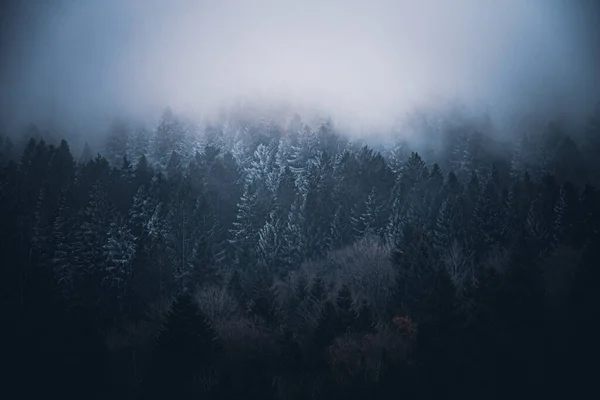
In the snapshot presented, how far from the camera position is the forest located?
31078mm

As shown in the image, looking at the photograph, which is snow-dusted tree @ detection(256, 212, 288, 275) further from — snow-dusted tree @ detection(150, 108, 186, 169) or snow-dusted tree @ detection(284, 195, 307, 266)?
snow-dusted tree @ detection(150, 108, 186, 169)

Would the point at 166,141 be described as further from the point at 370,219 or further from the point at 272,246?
the point at 370,219

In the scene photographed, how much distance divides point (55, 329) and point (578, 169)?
64.4m

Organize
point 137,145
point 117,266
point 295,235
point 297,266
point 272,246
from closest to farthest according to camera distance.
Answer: point 117,266 → point 297,266 → point 272,246 → point 295,235 → point 137,145

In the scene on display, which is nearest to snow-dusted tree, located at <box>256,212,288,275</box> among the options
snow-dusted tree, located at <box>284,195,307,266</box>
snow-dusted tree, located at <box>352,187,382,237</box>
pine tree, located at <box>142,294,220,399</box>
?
snow-dusted tree, located at <box>284,195,307,266</box>

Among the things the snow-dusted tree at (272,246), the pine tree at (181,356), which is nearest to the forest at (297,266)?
the pine tree at (181,356)

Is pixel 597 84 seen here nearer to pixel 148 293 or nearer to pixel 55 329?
pixel 148 293

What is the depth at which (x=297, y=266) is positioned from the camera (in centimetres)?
5553

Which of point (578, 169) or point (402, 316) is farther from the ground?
point (578, 169)

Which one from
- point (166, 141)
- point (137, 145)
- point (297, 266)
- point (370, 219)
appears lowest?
point (297, 266)

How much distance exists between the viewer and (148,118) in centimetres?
9788

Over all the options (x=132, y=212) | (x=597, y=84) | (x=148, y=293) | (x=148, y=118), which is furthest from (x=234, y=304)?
(x=597, y=84)

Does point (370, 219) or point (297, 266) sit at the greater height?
point (370, 219)

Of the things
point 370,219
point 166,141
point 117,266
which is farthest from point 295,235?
point 166,141
